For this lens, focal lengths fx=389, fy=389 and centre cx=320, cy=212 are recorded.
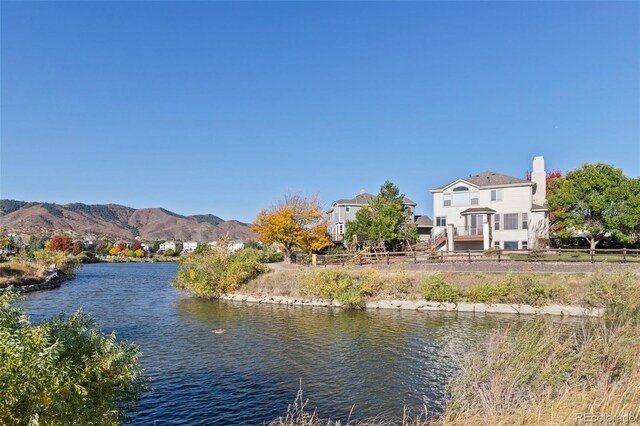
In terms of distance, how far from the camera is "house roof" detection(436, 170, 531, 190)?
147 ft

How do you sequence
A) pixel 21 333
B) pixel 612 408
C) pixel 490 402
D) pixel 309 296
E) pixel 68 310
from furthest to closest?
pixel 309 296 → pixel 68 310 → pixel 490 402 → pixel 612 408 → pixel 21 333

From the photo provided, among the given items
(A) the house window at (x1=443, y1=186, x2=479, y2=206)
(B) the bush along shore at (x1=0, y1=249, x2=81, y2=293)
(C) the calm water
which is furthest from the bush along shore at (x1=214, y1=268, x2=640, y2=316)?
(B) the bush along shore at (x1=0, y1=249, x2=81, y2=293)

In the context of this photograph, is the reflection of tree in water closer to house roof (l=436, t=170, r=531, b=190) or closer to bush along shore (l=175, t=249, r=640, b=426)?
bush along shore (l=175, t=249, r=640, b=426)

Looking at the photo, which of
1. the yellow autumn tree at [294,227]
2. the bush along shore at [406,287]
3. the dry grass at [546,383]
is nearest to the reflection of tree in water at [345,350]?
the dry grass at [546,383]

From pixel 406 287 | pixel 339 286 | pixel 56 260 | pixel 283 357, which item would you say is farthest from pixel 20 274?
pixel 406 287

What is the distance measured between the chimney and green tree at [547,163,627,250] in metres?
6.59

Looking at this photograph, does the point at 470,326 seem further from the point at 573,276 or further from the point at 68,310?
the point at 68,310

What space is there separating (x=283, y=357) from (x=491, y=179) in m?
38.6

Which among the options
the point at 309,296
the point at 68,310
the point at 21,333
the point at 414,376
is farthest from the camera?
the point at 309,296

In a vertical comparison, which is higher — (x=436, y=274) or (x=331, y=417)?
(x=436, y=274)

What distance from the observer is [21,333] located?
19.0ft

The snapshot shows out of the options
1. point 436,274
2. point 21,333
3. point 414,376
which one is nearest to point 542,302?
point 436,274

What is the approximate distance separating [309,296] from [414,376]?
17.9m

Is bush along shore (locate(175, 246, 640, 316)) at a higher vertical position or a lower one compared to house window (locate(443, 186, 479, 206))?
lower
